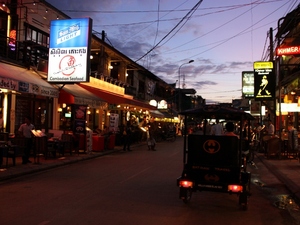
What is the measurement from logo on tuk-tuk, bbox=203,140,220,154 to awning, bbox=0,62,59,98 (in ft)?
29.2

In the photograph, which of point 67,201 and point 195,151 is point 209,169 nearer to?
point 195,151

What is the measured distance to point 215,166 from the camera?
7797mm

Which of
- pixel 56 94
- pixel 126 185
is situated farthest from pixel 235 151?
pixel 56 94

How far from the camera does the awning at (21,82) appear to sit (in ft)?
46.0

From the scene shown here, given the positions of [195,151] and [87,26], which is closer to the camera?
[195,151]

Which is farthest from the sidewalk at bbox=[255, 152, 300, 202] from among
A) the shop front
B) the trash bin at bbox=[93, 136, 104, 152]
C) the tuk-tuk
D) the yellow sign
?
the shop front

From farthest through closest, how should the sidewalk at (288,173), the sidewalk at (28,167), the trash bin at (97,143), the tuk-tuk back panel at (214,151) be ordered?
the trash bin at (97,143) < the sidewalk at (28,167) < the sidewalk at (288,173) < the tuk-tuk back panel at (214,151)

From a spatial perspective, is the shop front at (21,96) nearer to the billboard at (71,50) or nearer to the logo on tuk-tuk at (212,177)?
the billboard at (71,50)

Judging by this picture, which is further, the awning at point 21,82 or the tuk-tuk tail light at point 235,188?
the awning at point 21,82

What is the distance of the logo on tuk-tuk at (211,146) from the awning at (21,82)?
350 inches

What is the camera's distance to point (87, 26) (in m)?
18.9

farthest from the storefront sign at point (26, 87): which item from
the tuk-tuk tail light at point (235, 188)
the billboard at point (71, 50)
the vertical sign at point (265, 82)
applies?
the vertical sign at point (265, 82)

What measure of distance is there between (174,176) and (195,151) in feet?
13.9

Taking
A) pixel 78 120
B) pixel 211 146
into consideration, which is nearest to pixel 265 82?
pixel 78 120
